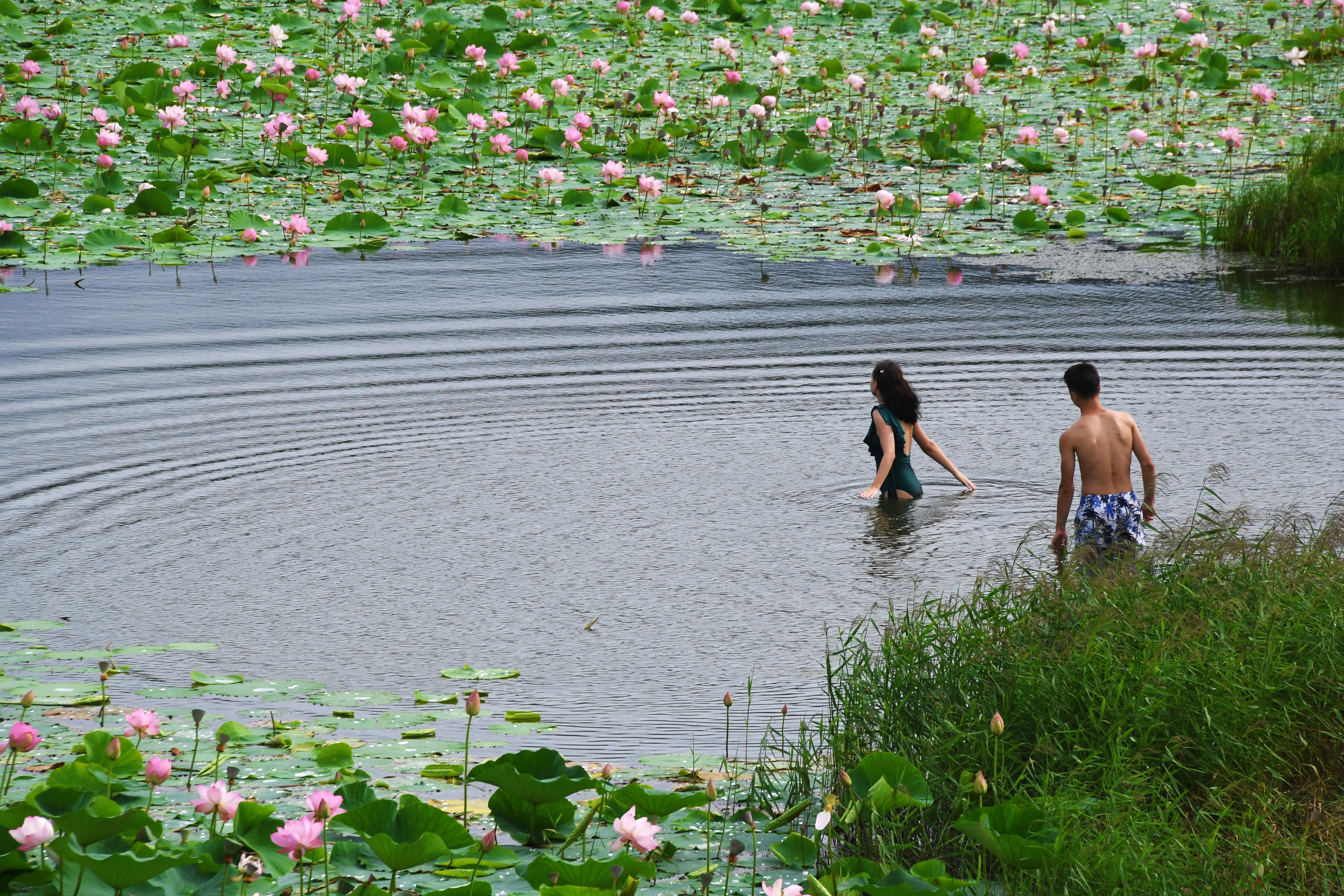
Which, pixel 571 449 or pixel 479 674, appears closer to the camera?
pixel 479 674

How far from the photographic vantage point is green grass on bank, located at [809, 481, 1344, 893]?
365cm

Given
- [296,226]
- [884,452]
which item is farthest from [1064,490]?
[296,226]

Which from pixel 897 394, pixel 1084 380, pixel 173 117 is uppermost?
pixel 173 117

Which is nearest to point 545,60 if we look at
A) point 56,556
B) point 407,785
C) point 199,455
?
point 199,455

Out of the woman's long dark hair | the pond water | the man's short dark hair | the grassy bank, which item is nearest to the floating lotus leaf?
the pond water

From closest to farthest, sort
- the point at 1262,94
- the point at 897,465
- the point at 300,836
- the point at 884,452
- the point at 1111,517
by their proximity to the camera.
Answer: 1. the point at 300,836
2. the point at 1111,517
3. the point at 884,452
4. the point at 897,465
5. the point at 1262,94

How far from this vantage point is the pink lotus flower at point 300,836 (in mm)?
2869

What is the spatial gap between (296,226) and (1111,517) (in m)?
8.27

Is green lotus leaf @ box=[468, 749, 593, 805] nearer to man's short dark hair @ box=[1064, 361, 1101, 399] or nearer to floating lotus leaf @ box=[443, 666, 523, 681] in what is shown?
floating lotus leaf @ box=[443, 666, 523, 681]

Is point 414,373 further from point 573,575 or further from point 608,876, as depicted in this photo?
point 608,876

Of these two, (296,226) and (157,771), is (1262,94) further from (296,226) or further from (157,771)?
(157,771)

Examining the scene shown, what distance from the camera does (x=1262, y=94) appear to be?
15.4m

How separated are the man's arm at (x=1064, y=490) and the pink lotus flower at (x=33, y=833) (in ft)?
14.6

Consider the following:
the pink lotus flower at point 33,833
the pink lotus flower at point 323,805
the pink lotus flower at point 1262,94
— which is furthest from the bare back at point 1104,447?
the pink lotus flower at point 1262,94
